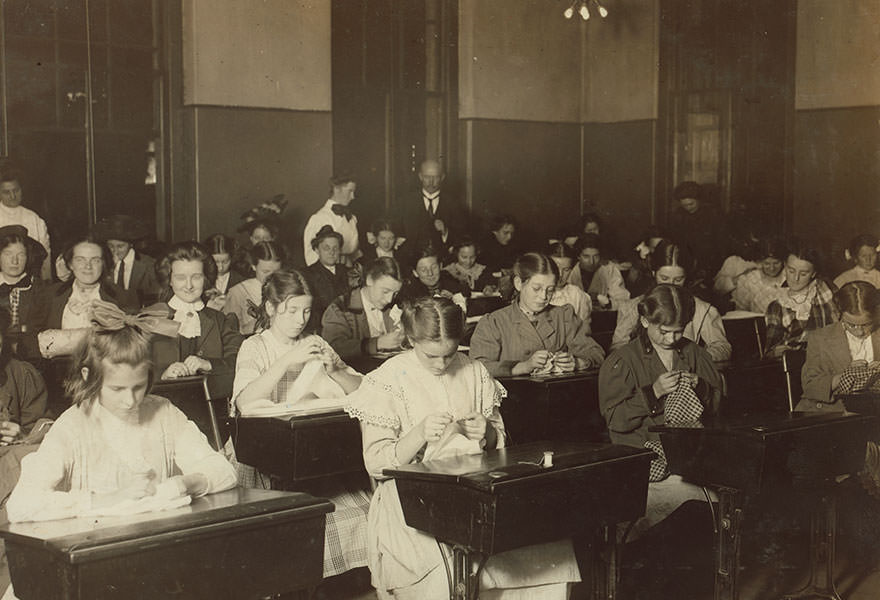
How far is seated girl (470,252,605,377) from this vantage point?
5.24m

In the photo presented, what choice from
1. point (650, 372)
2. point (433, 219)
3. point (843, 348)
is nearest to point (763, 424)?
→ point (650, 372)

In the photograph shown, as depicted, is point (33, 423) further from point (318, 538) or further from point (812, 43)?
point (812, 43)

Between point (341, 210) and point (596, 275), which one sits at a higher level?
point (341, 210)

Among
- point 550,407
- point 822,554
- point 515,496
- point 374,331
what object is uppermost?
point 374,331

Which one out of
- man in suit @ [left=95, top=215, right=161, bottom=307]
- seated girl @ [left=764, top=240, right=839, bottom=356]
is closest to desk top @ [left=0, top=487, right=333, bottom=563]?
seated girl @ [left=764, top=240, right=839, bottom=356]

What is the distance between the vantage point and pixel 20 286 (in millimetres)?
5609

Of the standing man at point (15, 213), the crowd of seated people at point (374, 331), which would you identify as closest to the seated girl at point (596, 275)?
the crowd of seated people at point (374, 331)

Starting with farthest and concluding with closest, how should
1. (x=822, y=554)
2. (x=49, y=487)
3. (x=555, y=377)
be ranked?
(x=555, y=377)
(x=822, y=554)
(x=49, y=487)

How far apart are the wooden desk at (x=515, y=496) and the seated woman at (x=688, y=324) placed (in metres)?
2.35

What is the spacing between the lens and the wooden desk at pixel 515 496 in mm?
3025

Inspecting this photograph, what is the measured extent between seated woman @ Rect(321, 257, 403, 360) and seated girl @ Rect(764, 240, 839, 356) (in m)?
2.42

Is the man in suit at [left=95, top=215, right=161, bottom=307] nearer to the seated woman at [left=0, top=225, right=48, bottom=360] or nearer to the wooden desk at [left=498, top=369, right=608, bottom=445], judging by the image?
the seated woman at [left=0, top=225, right=48, bottom=360]

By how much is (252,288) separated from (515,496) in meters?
4.09

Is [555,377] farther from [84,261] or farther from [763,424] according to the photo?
[84,261]
